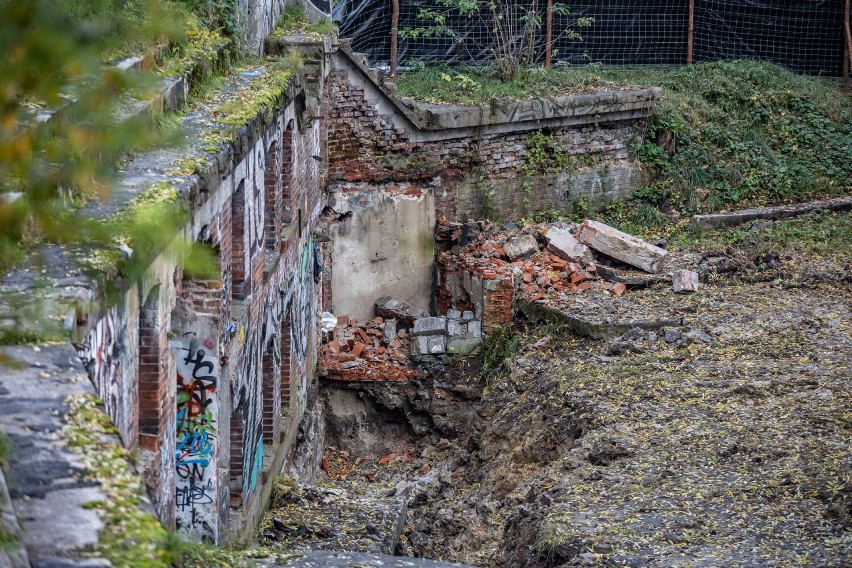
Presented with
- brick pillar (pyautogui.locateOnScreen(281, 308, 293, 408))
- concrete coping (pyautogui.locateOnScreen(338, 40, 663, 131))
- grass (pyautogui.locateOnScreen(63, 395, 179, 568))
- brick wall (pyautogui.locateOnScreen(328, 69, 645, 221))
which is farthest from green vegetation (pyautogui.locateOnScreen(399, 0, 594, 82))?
grass (pyautogui.locateOnScreen(63, 395, 179, 568))

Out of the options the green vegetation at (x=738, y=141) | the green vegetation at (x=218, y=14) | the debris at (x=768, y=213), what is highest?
A: the green vegetation at (x=218, y=14)

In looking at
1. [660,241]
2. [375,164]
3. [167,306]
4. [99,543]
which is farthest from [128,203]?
[660,241]

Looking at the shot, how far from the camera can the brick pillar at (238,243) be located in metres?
→ 9.77

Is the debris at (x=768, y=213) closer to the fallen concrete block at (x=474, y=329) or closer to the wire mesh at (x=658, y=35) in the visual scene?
the wire mesh at (x=658, y=35)

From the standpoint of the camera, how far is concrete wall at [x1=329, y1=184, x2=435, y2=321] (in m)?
16.3

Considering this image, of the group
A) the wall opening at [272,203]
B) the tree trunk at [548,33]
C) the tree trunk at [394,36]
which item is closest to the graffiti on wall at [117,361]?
the wall opening at [272,203]

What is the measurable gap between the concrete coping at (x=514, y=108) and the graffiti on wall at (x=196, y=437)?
777 centimetres

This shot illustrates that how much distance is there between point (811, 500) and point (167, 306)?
5464 millimetres

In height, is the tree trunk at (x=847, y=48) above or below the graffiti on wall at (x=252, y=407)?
above

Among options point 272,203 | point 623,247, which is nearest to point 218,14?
point 272,203

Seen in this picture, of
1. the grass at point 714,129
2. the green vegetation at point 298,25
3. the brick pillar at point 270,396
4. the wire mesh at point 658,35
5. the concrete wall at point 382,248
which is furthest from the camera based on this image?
the wire mesh at point 658,35

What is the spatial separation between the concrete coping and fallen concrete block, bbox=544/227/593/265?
76.8 inches

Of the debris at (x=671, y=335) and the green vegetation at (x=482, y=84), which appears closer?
the debris at (x=671, y=335)

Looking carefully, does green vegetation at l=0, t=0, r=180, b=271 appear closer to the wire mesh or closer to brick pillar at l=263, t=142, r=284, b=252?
brick pillar at l=263, t=142, r=284, b=252
